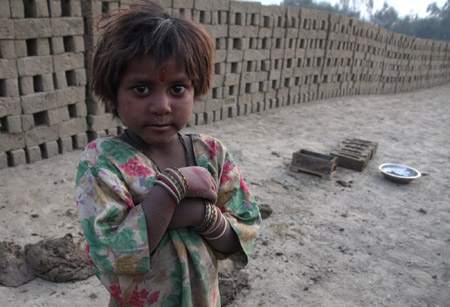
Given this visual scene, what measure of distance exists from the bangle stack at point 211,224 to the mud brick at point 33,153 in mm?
4295

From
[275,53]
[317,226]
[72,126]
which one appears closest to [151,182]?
[317,226]

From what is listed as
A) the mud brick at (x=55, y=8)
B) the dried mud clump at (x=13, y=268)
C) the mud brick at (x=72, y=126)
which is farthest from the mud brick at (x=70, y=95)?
the dried mud clump at (x=13, y=268)

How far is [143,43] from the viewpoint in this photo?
42.0 inches

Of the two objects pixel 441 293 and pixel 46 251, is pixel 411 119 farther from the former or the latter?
pixel 46 251

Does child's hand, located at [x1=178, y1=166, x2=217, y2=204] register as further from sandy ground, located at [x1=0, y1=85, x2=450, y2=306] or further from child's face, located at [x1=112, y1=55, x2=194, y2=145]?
sandy ground, located at [x1=0, y1=85, x2=450, y2=306]

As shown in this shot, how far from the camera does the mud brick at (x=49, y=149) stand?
4902 millimetres

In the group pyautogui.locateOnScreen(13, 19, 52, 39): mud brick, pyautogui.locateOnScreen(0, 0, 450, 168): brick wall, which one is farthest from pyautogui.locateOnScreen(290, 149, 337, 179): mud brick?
pyautogui.locateOnScreen(13, 19, 52, 39): mud brick

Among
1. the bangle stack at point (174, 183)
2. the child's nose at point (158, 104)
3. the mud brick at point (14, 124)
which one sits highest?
the child's nose at point (158, 104)

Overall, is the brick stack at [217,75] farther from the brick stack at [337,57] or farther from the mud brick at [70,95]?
the brick stack at [337,57]

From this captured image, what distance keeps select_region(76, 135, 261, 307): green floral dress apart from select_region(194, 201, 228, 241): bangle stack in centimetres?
4

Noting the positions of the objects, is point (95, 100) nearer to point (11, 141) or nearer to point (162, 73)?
point (11, 141)

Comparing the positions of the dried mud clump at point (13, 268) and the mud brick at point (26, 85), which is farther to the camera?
the mud brick at point (26, 85)

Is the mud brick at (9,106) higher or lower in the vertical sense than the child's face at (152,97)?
lower

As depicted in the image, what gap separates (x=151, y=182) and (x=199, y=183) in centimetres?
15
